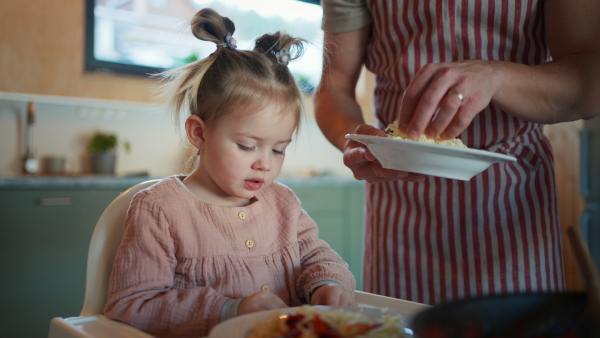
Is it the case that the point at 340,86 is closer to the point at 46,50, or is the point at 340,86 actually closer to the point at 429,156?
the point at 429,156

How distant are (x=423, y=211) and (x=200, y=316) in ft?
1.99

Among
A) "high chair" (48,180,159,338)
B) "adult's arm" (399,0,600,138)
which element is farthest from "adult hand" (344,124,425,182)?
"high chair" (48,180,159,338)

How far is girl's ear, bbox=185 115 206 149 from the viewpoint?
43.8 inches

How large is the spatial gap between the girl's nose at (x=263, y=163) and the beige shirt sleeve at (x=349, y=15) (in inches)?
17.2

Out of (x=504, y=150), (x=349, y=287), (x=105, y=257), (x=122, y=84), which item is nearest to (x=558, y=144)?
(x=122, y=84)

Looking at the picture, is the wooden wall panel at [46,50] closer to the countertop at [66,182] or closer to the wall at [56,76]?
the wall at [56,76]

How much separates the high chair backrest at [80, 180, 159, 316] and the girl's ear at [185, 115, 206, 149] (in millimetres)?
201

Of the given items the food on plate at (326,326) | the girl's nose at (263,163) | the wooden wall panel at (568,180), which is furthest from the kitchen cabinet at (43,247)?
the wooden wall panel at (568,180)

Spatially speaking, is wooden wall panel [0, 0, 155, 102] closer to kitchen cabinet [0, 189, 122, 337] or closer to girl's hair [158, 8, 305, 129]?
kitchen cabinet [0, 189, 122, 337]

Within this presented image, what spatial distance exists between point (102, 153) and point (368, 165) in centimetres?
263

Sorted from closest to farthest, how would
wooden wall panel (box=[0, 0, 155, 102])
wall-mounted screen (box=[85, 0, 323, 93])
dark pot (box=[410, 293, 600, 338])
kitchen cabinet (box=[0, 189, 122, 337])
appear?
1. dark pot (box=[410, 293, 600, 338])
2. kitchen cabinet (box=[0, 189, 122, 337])
3. wooden wall panel (box=[0, 0, 155, 102])
4. wall-mounted screen (box=[85, 0, 323, 93])

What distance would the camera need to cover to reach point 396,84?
123cm

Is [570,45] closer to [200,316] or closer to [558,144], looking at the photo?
[200,316]

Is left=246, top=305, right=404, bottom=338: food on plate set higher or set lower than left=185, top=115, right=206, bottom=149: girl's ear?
lower
